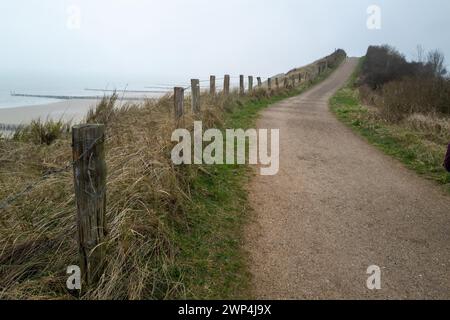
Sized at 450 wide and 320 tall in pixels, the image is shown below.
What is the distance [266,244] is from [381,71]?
1130 inches

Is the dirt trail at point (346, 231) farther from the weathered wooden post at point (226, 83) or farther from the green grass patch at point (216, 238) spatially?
the weathered wooden post at point (226, 83)

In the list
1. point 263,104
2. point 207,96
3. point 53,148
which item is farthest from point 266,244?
point 263,104

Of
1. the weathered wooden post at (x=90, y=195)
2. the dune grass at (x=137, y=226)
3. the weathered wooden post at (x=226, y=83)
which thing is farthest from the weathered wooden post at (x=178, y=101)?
the weathered wooden post at (x=226, y=83)

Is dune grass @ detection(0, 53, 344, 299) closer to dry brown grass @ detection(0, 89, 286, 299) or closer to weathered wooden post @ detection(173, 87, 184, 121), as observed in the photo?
dry brown grass @ detection(0, 89, 286, 299)

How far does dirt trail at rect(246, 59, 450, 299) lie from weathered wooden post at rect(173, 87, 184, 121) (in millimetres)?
1924

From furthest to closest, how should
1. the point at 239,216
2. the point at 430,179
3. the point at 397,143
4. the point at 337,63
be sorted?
the point at 337,63, the point at 397,143, the point at 430,179, the point at 239,216

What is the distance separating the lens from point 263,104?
1683 centimetres

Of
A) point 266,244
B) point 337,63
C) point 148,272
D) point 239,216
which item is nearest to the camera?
point 148,272

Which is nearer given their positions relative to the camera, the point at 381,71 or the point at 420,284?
the point at 420,284

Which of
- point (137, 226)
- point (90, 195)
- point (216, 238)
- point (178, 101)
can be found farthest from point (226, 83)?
point (90, 195)

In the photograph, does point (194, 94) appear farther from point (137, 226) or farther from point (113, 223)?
point (113, 223)

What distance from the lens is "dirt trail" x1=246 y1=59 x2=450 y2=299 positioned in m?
3.46

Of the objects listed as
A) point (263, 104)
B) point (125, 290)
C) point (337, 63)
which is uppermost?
point (337, 63)
